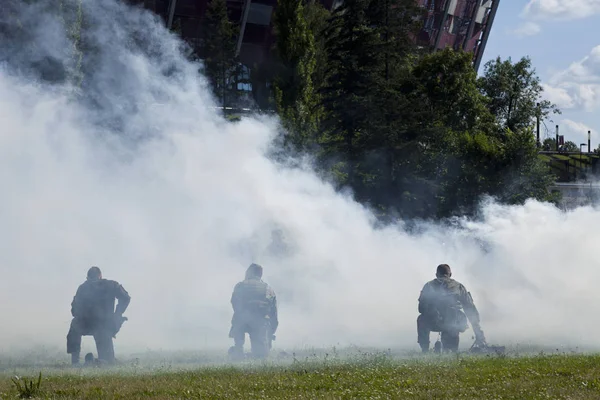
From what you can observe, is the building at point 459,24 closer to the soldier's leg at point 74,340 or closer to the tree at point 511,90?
the tree at point 511,90

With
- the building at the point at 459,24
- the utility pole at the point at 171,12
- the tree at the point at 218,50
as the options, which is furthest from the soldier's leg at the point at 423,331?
the building at the point at 459,24

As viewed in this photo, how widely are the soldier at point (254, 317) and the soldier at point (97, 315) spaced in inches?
91.2

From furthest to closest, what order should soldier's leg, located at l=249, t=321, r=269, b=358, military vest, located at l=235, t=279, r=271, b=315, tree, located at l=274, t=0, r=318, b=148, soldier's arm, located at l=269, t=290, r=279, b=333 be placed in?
1. tree, located at l=274, t=0, r=318, b=148
2. soldier's arm, located at l=269, t=290, r=279, b=333
3. military vest, located at l=235, t=279, r=271, b=315
4. soldier's leg, located at l=249, t=321, r=269, b=358

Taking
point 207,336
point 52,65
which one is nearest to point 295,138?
point 52,65

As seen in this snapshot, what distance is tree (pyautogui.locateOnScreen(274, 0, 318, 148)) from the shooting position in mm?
34000

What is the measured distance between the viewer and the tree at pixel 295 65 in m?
34.0

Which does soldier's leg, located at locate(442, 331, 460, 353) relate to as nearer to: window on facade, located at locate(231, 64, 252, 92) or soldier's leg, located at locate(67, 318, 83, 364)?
soldier's leg, located at locate(67, 318, 83, 364)

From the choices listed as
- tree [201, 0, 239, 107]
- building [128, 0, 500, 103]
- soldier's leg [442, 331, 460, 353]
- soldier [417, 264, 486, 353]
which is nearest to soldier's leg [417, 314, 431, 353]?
soldier [417, 264, 486, 353]

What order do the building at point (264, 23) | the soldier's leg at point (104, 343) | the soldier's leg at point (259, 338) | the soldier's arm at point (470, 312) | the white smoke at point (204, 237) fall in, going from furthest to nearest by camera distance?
the building at point (264, 23) < the white smoke at point (204, 237) < the soldier's arm at point (470, 312) < the soldier's leg at point (259, 338) < the soldier's leg at point (104, 343)

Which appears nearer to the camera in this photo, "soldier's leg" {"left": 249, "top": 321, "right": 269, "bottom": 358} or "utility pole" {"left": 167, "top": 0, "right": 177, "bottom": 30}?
"soldier's leg" {"left": 249, "top": 321, "right": 269, "bottom": 358}

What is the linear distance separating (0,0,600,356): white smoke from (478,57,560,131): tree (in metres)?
36.0

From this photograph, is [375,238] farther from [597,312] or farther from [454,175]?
[454,175]

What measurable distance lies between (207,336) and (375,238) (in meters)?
6.24

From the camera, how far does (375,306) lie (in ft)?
77.7
